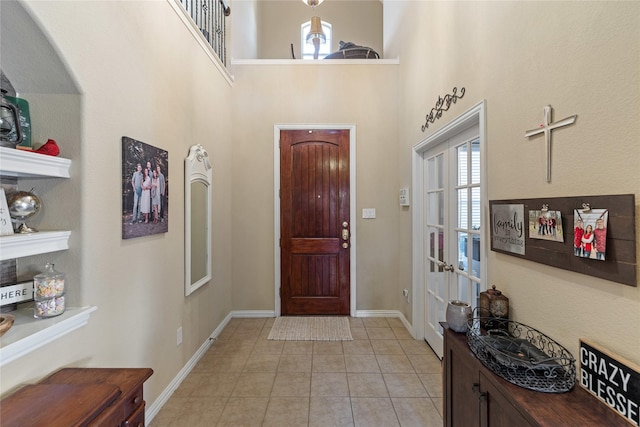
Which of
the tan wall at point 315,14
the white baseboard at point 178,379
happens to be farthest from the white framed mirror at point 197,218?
the tan wall at point 315,14

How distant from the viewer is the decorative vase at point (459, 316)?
1474 mm

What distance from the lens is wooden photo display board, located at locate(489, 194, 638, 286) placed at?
0.88 meters

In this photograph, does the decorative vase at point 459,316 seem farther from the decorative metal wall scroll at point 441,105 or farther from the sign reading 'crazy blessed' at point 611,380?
the decorative metal wall scroll at point 441,105

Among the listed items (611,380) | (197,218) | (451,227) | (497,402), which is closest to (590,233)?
(611,380)

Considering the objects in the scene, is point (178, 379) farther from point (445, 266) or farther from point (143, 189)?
point (445, 266)

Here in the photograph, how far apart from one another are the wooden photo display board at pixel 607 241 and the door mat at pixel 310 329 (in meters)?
2.14

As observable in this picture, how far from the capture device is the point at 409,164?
3.06 m

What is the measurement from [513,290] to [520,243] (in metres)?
0.26

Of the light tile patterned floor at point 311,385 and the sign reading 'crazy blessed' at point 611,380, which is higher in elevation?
the sign reading 'crazy blessed' at point 611,380

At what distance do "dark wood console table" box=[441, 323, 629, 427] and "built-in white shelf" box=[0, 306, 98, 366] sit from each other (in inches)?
69.0

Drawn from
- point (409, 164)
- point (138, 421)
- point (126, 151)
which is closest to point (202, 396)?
point (138, 421)

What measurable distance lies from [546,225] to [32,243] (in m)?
2.11

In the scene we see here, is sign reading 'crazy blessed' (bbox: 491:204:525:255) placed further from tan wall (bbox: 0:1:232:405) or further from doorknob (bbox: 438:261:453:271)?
tan wall (bbox: 0:1:232:405)

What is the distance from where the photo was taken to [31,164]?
1.13 metres
